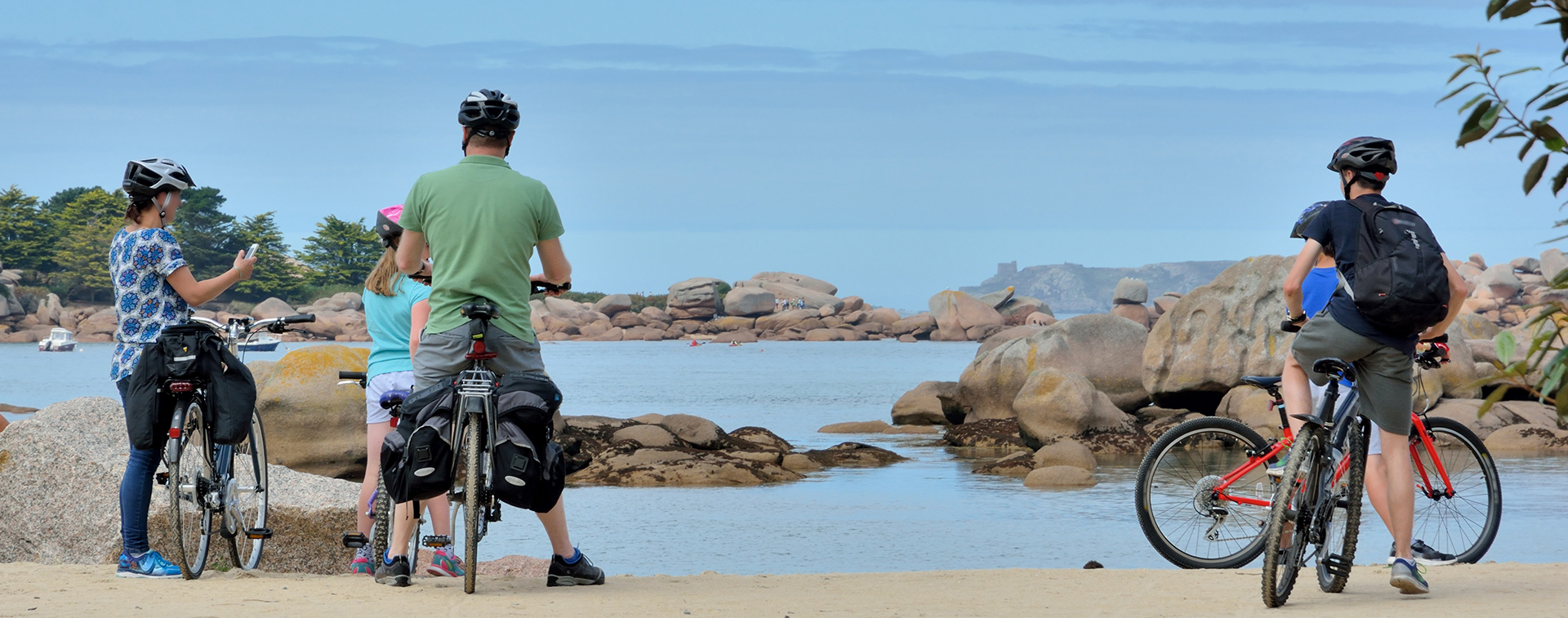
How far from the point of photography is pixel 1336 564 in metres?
5.23

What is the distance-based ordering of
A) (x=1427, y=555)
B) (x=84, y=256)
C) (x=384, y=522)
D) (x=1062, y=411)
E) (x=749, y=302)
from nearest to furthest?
(x=384, y=522) → (x=1427, y=555) → (x=1062, y=411) → (x=749, y=302) → (x=84, y=256)

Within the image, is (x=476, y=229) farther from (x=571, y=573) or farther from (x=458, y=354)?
(x=571, y=573)

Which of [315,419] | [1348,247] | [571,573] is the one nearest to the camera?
[1348,247]

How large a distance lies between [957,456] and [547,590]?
14.2 meters

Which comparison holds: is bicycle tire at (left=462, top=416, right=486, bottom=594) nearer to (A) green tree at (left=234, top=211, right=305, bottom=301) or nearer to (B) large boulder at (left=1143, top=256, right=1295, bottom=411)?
(B) large boulder at (left=1143, top=256, right=1295, bottom=411)

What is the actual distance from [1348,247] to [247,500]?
4.90 m

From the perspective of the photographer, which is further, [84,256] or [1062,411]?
[84,256]

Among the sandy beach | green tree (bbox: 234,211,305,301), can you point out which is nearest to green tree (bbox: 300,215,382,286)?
green tree (bbox: 234,211,305,301)

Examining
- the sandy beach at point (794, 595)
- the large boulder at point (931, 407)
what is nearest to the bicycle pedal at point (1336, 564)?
the sandy beach at point (794, 595)

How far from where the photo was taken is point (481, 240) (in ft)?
16.1

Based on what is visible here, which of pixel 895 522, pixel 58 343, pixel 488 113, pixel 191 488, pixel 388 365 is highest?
pixel 488 113

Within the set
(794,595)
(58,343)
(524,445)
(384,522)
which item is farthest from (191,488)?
(58,343)

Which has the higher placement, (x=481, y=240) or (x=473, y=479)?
(x=481, y=240)

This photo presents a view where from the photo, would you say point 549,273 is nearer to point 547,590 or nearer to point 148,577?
point 547,590
